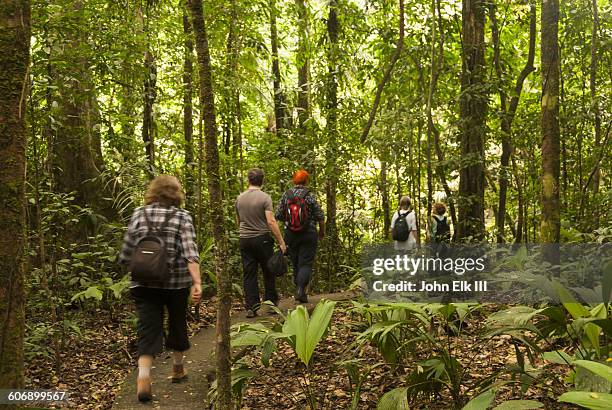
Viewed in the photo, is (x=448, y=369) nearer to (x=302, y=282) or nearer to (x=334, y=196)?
(x=302, y=282)

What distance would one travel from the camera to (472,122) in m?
9.56

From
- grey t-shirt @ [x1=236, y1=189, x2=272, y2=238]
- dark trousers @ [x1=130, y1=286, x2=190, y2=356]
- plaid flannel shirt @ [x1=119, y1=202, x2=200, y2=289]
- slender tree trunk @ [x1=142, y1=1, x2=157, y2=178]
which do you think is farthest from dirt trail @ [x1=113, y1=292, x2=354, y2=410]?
slender tree trunk @ [x1=142, y1=1, x2=157, y2=178]

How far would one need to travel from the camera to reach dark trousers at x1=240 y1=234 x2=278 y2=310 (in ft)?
25.0

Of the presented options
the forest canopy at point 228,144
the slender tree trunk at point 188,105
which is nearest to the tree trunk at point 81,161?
the forest canopy at point 228,144

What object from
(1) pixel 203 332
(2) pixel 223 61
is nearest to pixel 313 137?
(2) pixel 223 61

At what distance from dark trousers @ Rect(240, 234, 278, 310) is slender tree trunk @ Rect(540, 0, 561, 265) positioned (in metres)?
3.45

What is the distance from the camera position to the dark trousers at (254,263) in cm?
761

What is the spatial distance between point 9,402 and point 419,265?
22.6 feet

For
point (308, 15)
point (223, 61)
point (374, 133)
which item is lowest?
point (374, 133)

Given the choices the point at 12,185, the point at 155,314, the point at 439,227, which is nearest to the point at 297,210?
the point at 155,314

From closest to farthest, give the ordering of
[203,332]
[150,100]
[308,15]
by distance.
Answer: [203,332]
[150,100]
[308,15]

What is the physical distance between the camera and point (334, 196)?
12.1 m

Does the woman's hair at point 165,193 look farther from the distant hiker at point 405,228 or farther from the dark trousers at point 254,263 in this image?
the distant hiker at point 405,228

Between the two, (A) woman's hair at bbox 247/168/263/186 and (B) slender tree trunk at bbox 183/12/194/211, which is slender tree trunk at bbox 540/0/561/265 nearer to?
(A) woman's hair at bbox 247/168/263/186
